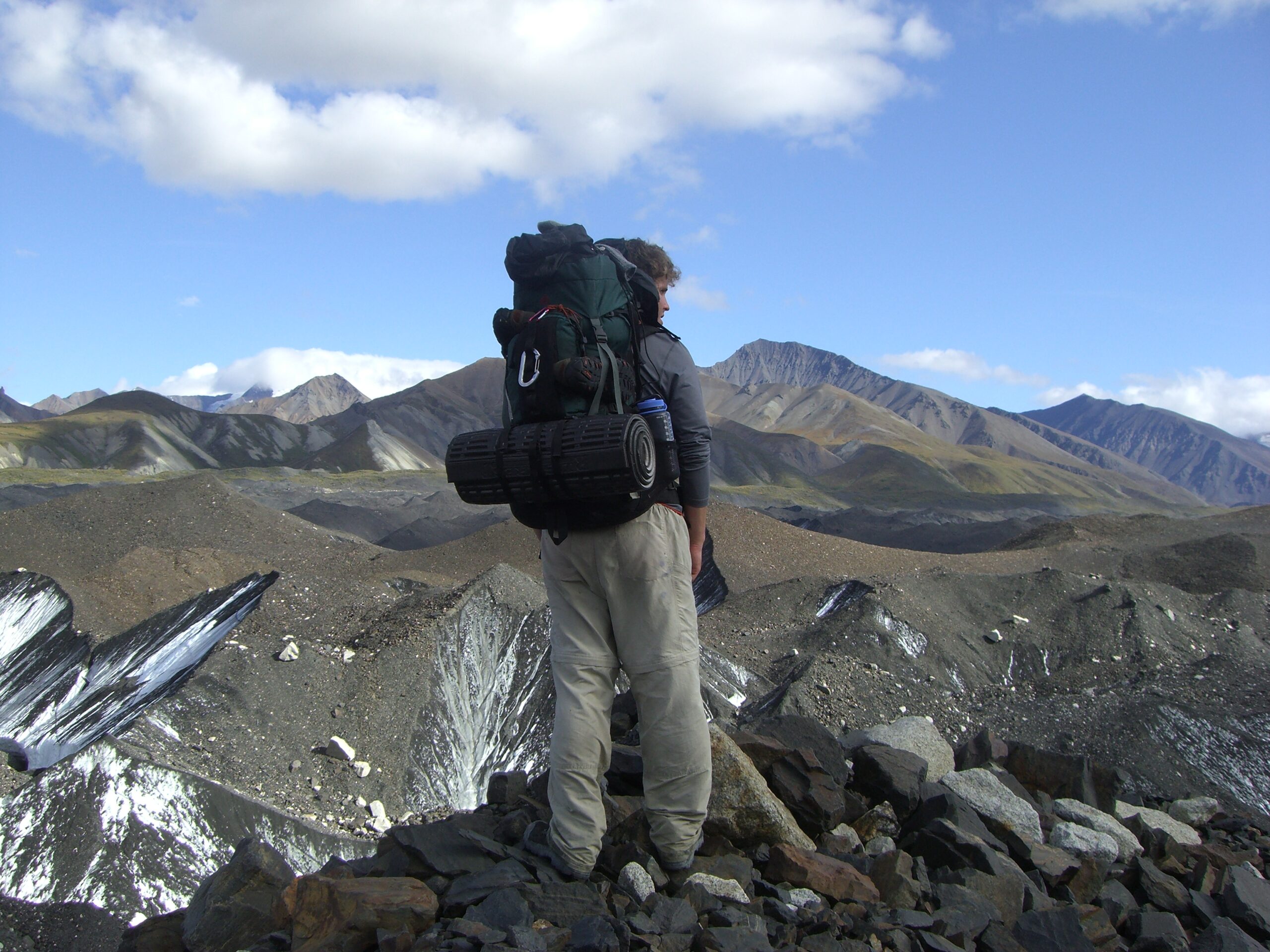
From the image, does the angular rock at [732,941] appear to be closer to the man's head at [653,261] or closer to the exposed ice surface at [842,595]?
the man's head at [653,261]

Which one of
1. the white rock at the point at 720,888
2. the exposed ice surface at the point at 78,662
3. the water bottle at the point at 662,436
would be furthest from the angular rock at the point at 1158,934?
the exposed ice surface at the point at 78,662

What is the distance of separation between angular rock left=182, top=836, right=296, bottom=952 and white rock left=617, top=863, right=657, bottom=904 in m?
1.15

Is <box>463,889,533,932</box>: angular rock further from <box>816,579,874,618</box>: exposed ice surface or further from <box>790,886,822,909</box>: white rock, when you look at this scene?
<box>816,579,874,618</box>: exposed ice surface

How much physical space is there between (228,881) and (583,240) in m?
2.73

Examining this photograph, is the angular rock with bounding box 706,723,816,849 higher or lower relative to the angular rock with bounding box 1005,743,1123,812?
higher

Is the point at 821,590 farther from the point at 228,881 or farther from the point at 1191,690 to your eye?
the point at 228,881

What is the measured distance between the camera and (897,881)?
3.52 m

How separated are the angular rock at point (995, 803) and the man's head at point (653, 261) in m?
2.86

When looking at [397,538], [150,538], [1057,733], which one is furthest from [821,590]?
[397,538]

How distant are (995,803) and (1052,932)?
4.04 feet

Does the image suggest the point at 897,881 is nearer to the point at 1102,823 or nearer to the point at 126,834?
the point at 1102,823

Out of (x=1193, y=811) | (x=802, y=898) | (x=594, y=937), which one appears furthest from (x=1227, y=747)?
(x=594, y=937)

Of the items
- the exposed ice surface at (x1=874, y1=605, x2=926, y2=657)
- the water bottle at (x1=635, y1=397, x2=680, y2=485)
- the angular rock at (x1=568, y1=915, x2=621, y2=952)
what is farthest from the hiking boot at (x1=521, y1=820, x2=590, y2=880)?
the exposed ice surface at (x1=874, y1=605, x2=926, y2=657)

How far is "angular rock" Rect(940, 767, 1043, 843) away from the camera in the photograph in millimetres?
4336
